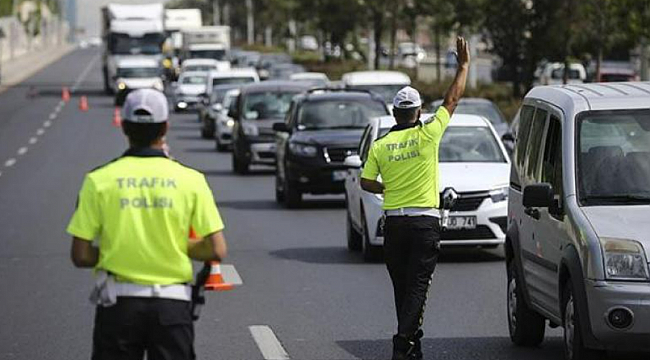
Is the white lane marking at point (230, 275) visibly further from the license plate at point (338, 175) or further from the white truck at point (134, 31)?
the white truck at point (134, 31)

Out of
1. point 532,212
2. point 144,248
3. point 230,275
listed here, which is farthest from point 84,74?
point 144,248

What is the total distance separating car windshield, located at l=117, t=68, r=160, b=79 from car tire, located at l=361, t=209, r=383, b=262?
2004 inches

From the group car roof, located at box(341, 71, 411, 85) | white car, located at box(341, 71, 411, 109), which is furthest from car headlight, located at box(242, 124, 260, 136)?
car roof, located at box(341, 71, 411, 85)

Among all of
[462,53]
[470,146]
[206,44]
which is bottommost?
[206,44]

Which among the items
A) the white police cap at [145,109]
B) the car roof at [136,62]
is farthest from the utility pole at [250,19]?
the white police cap at [145,109]

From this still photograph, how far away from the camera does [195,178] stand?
269 inches

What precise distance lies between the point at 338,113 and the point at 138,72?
4336 cm

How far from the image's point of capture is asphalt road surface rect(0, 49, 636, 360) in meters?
11.7

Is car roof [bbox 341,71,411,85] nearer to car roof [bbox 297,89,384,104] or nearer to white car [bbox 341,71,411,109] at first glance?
white car [bbox 341,71,411,109]

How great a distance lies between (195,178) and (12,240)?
1391 cm

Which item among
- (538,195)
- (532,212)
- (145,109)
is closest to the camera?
(145,109)

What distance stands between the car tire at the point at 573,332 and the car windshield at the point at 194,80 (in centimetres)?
5226

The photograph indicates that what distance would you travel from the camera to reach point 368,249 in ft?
56.0

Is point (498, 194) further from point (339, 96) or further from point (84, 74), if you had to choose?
point (84, 74)
